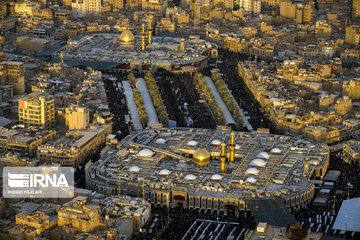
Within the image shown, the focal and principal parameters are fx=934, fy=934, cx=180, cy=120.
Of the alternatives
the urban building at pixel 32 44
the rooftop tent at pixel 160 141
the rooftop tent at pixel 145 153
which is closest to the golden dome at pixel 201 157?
the rooftop tent at pixel 145 153

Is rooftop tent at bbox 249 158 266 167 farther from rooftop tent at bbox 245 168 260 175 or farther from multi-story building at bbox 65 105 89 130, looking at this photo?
multi-story building at bbox 65 105 89 130

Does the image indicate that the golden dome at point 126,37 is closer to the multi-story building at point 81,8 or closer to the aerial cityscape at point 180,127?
the aerial cityscape at point 180,127

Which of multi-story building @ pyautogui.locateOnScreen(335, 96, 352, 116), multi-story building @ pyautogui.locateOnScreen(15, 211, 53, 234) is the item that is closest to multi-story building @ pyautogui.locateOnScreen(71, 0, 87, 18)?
multi-story building @ pyautogui.locateOnScreen(335, 96, 352, 116)

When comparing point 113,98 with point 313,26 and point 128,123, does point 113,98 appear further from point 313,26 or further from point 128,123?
point 313,26

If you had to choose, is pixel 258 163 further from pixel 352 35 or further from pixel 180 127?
pixel 352 35

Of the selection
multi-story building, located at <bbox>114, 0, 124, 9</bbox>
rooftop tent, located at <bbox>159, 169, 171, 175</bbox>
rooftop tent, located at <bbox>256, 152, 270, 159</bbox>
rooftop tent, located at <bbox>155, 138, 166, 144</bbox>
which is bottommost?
rooftop tent, located at <bbox>159, 169, 171, 175</bbox>
